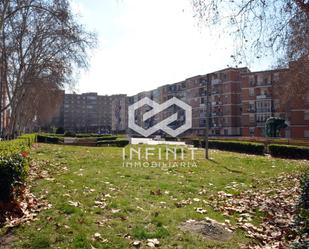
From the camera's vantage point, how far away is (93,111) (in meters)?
138

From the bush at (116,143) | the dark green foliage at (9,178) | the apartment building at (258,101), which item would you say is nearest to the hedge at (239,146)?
the bush at (116,143)

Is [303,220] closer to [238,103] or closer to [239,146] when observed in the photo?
[239,146]

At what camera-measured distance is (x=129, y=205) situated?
273 inches

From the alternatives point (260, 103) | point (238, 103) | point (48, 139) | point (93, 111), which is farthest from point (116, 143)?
point (93, 111)

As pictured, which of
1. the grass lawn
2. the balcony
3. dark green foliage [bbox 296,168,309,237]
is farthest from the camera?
the balcony

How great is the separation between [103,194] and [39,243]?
124 inches

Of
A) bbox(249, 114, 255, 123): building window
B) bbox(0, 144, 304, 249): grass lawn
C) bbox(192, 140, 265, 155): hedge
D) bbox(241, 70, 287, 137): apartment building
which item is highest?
bbox(241, 70, 287, 137): apartment building

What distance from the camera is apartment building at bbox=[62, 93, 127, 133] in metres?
126

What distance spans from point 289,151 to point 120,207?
16427 millimetres

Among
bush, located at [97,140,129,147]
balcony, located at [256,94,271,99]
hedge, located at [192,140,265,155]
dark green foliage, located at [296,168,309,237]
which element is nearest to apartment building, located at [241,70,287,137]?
balcony, located at [256,94,271,99]

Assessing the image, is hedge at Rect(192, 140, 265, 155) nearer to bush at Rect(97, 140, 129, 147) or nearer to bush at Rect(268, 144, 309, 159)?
bush at Rect(268, 144, 309, 159)

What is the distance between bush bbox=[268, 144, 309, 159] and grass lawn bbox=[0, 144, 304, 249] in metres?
8.55

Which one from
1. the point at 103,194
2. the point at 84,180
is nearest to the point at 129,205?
the point at 103,194

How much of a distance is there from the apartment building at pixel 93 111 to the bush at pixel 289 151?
102 meters
